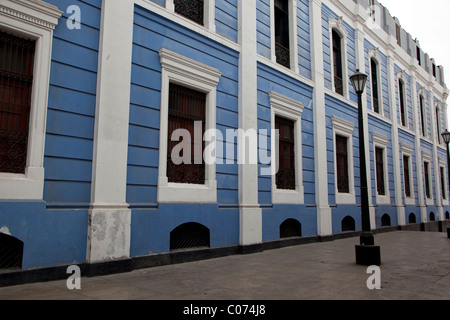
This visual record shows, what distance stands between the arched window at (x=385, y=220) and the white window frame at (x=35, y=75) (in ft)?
49.4

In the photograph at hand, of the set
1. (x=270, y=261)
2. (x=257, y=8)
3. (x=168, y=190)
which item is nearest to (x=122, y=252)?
(x=168, y=190)

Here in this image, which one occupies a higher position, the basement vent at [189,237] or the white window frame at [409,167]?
the white window frame at [409,167]

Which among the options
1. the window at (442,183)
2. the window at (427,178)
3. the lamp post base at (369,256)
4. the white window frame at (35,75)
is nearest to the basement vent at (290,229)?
the lamp post base at (369,256)

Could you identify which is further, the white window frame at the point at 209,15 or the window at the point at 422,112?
the window at the point at 422,112

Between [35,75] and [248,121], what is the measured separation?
529 cm

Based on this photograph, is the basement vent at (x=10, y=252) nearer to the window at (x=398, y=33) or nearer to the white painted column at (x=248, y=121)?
the white painted column at (x=248, y=121)

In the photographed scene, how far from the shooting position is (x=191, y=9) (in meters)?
8.65

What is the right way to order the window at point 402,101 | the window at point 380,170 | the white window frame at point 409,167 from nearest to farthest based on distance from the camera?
the window at point 380,170 → the white window frame at point 409,167 → the window at point 402,101

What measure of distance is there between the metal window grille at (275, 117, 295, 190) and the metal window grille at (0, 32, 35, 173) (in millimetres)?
6961

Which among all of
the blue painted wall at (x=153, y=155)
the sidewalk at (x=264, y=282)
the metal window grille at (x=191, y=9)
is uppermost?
the metal window grille at (x=191, y=9)

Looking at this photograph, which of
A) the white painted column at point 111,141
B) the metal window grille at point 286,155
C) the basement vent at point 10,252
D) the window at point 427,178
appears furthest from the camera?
the window at point 427,178

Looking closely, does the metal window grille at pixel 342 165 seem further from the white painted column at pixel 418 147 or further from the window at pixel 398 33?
the window at pixel 398 33

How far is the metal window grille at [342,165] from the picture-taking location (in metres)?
13.6
